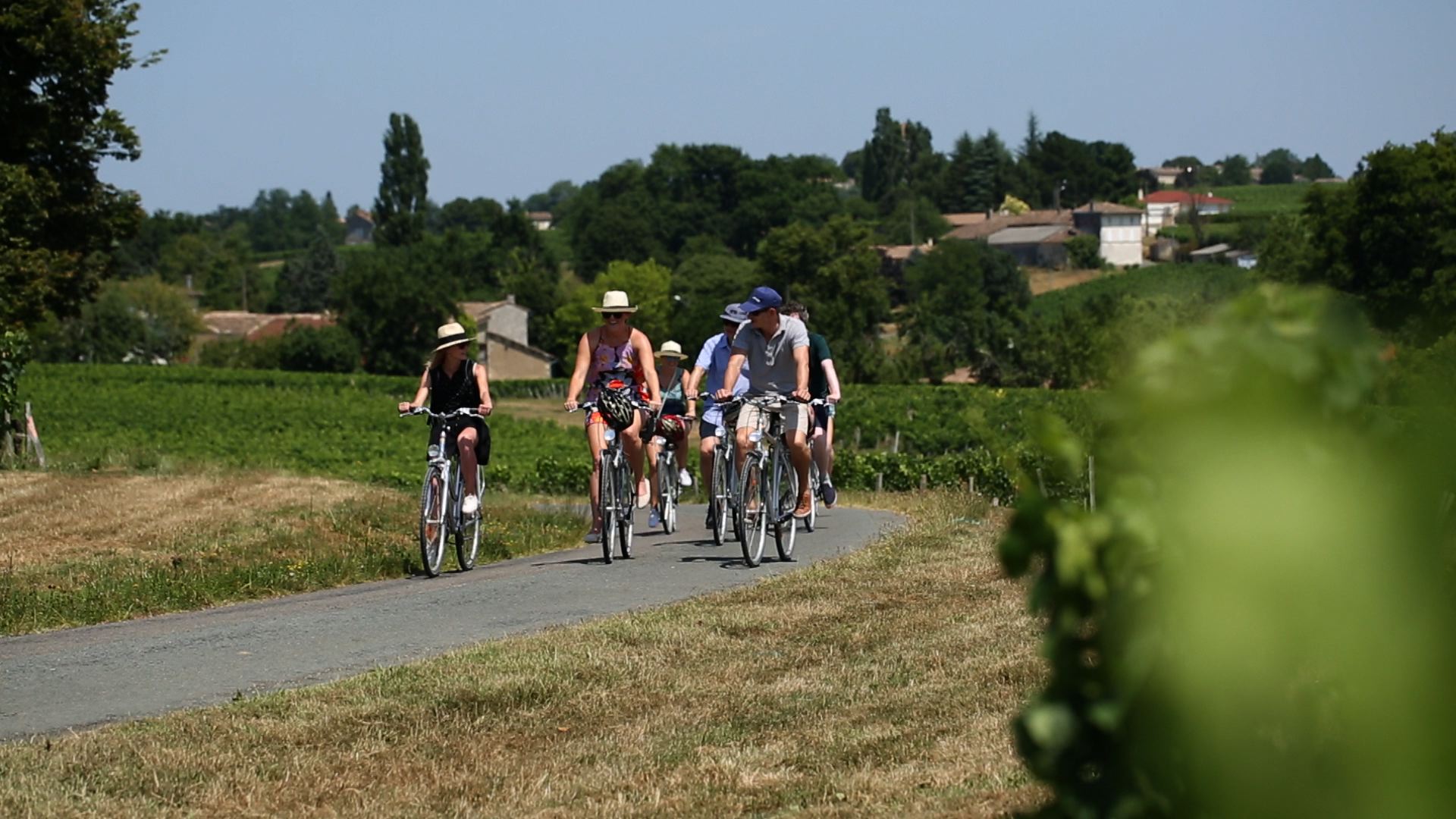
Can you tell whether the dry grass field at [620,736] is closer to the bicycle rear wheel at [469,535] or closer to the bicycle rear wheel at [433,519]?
the bicycle rear wheel at [433,519]

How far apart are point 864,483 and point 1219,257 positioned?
427 feet

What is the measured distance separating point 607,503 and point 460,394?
1.30 metres

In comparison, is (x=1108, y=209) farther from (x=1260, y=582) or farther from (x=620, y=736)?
(x=1260, y=582)

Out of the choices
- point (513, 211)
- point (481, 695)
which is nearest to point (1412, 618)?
point (481, 695)

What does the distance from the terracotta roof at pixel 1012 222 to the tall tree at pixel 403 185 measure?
54489 mm

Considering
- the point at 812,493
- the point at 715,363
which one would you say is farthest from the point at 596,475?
the point at 812,493

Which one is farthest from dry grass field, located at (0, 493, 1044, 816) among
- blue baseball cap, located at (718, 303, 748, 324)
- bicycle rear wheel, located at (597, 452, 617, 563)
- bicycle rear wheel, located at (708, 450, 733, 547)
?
blue baseball cap, located at (718, 303, 748, 324)

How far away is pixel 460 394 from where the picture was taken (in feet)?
41.7

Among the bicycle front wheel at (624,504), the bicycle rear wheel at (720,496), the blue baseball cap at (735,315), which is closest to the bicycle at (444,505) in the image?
the bicycle front wheel at (624,504)

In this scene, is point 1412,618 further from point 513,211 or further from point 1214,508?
point 513,211

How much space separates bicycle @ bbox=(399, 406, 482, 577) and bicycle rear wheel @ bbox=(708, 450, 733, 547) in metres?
1.73

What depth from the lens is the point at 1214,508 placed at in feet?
7.16

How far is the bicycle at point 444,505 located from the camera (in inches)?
480

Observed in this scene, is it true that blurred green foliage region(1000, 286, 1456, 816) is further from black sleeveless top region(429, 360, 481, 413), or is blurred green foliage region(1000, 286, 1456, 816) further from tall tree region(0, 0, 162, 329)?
tall tree region(0, 0, 162, 329)
